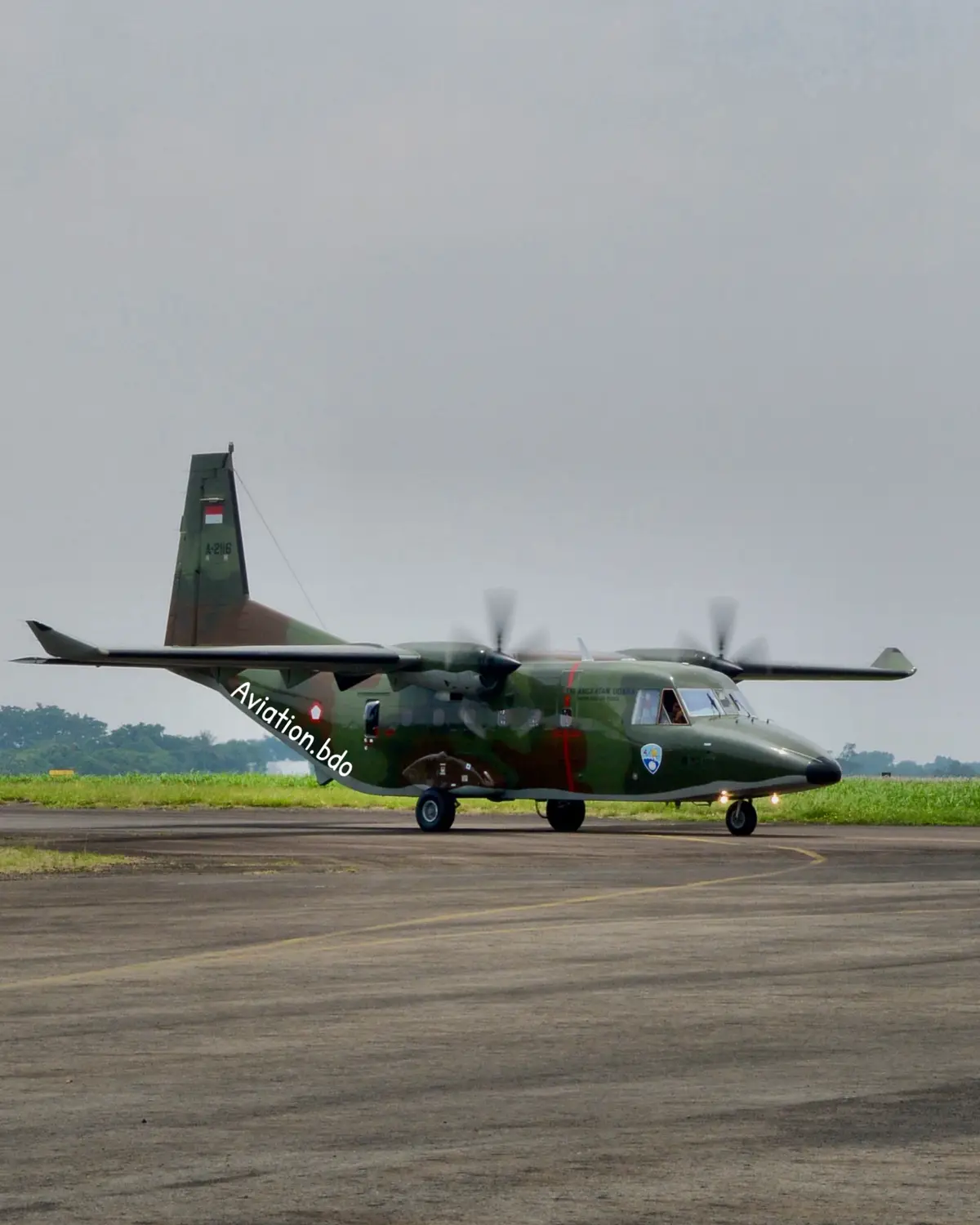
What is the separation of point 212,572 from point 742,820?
1799 cm

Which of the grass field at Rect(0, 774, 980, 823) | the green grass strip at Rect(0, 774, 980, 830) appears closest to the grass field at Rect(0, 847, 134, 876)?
the green grass strip at Rect(0, 774, 980, 830)

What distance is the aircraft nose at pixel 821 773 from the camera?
126 ft

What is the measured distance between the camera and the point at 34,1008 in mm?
13727

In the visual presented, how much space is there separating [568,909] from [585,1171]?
13.6 metres

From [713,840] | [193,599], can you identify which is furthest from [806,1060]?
[193,599]

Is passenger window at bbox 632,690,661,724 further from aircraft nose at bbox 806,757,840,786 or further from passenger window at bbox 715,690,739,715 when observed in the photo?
aircraft nose at bbox 806,757,840,786

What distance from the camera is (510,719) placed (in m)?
43.1

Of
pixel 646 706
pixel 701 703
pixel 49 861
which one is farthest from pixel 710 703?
pixel 49 861

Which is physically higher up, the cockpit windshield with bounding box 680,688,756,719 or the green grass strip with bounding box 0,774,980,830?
the cockpit windshield with bounding box 680,688,756,719

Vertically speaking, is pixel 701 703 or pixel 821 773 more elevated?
pixel 701 703

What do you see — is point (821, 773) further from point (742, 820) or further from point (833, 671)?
point (833, 671)

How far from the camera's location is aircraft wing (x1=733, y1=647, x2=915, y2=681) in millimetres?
49062

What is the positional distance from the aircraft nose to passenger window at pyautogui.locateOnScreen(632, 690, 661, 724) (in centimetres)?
366

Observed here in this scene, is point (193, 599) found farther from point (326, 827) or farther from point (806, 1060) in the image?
point (806, 1060)
